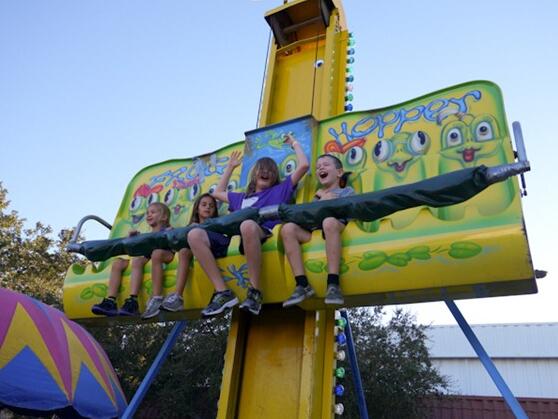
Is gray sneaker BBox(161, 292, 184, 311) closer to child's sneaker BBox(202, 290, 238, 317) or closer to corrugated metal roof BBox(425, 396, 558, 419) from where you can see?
child's sneaker BBox(202, 290, 238, 317)

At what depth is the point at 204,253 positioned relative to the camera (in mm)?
3293

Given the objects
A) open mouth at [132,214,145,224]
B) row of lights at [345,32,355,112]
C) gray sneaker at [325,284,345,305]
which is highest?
row of lights at [345,32,355,112]

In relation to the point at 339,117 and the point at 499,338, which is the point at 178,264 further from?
the point at 499,338

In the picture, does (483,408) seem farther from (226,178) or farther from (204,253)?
(204,253)

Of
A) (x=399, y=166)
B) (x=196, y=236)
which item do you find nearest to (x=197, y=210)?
(x=196, y=236)

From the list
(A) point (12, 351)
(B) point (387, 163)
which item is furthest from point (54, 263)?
(B) point (387, 163)

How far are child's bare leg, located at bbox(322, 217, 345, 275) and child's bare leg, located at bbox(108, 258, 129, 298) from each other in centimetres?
189

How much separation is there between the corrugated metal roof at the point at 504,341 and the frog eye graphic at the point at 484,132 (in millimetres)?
16596

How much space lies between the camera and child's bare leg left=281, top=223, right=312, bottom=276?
3.02 metres

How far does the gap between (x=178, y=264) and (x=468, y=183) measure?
83.5 inches

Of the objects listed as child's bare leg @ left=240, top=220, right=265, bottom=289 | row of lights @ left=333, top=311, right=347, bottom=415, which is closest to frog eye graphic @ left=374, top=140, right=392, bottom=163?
child's bare leg @ left=240, top=220, right=265, bottom=289

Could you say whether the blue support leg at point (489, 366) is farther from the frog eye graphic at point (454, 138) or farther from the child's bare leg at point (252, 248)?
the child's bare leg at point (252, 248)

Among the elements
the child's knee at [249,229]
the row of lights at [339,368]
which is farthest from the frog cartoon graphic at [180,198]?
the row of lights at [339,368]

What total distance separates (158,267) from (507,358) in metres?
19.0
